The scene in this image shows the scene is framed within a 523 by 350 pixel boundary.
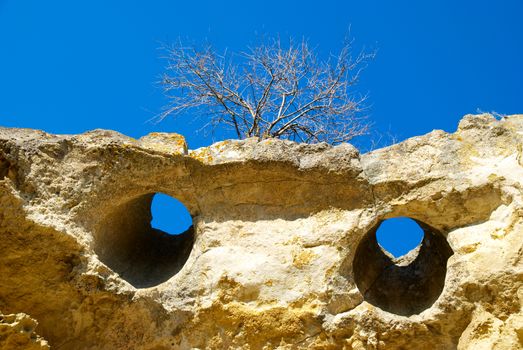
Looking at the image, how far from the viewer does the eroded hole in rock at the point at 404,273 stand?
5746 mm

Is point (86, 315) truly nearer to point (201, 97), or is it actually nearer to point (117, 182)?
point (117, 182)

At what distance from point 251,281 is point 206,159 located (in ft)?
3.61

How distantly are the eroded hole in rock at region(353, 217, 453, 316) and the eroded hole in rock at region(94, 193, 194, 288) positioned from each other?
5.37 ft

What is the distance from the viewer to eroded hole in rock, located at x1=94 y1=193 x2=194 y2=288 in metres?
5.57

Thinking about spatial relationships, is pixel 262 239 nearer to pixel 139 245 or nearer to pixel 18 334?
pixel 139 245

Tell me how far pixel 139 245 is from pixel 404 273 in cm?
249

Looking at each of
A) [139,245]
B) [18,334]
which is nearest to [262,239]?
[139,245]

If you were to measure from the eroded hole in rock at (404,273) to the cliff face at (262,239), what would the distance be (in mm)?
27

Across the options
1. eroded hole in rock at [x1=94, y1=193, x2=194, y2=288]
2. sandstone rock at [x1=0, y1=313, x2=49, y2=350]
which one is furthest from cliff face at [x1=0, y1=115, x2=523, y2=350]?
sandstone rock at [x1=0, y1=313, x2=49, y2=350]

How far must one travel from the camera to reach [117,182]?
5.36m

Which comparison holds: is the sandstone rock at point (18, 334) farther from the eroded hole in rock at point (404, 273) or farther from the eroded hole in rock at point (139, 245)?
the eroded hole in rock at point (404, 273)

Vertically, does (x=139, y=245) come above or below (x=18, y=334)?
above

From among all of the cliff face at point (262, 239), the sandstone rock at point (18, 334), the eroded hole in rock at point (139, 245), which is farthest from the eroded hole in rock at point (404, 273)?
the sandstone rock at point (18, 334)

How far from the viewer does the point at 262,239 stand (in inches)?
217
